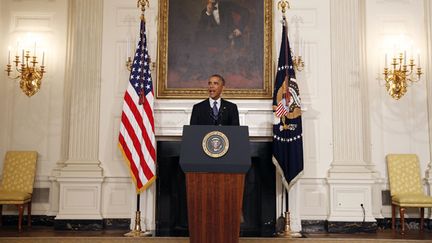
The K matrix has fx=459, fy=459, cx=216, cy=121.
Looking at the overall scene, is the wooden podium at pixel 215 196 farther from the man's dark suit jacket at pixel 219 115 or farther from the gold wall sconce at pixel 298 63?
the gold wall sconce at pixel 298 63

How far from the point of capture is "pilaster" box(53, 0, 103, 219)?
23.6ft

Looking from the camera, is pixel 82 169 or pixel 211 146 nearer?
pixel 211 146

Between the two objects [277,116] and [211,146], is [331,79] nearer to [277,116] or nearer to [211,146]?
[277,116]

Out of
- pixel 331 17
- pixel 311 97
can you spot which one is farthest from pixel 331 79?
pixel 331 17

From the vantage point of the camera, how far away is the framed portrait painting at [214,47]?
7.45 meters

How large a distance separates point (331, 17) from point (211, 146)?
3857 millimetres

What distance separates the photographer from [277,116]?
689 centimetres

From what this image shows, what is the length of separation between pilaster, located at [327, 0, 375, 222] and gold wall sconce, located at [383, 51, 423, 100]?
0.41 m

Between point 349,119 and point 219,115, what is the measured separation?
249cm

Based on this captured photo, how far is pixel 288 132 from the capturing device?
6891mm

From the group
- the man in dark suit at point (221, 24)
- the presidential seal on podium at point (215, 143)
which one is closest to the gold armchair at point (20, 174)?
the man in dark suit at point (221, 24)

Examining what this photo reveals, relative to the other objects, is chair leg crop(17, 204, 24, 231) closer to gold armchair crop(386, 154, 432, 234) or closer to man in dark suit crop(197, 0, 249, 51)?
man in dark suit crop(197, 0, 249, 51)

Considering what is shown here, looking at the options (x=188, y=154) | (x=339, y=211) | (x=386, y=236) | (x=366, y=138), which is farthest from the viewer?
(x=366, y=138)

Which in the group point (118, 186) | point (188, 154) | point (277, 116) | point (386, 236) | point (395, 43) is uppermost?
point (395, 43)
